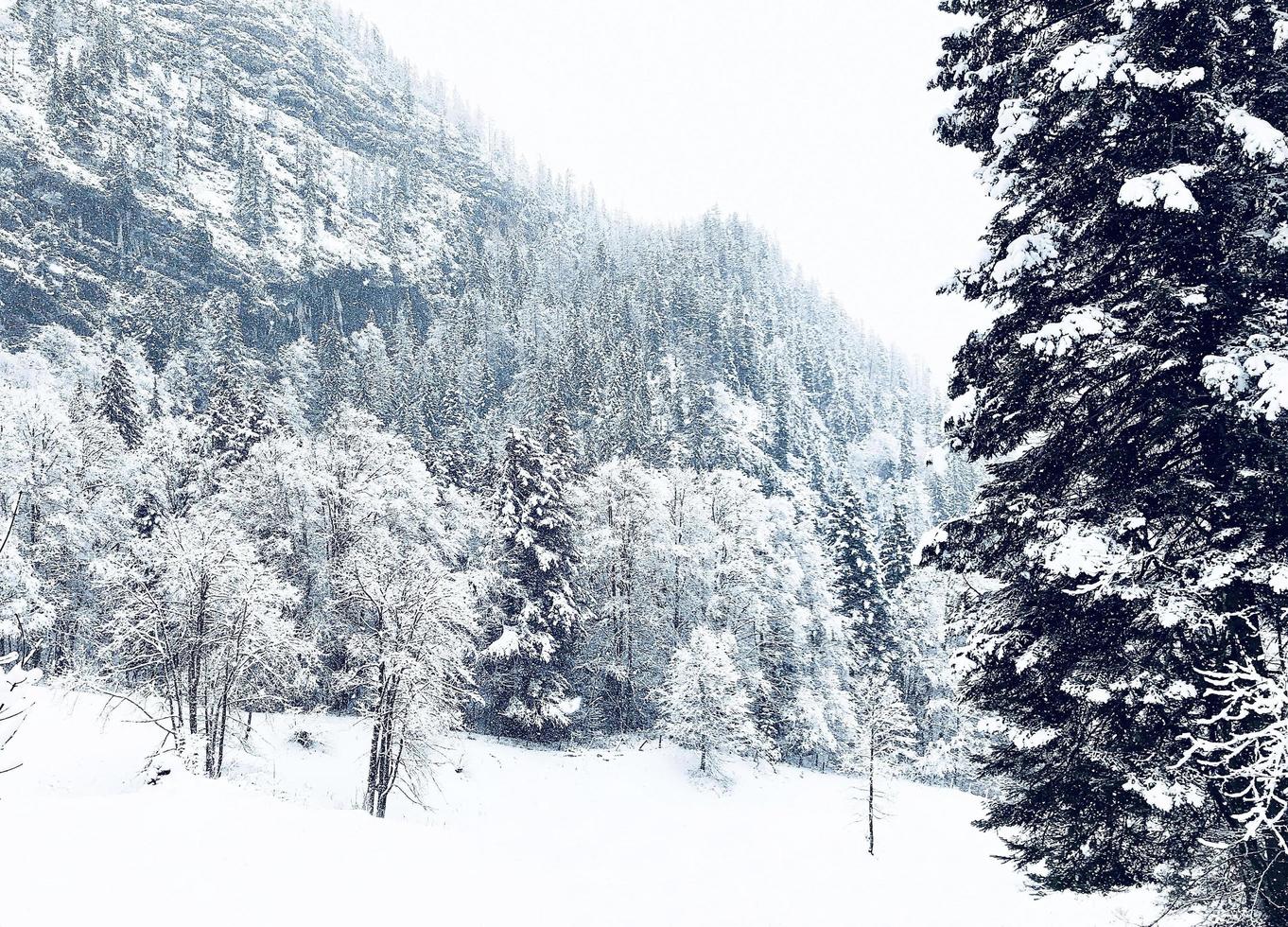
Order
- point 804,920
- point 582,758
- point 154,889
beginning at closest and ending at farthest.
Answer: point 154,889, point 804,920, point 582,758

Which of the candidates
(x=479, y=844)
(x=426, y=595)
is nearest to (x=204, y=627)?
(x=426, y=595)

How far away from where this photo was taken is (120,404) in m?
54.7

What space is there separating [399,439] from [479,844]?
30.7 metres

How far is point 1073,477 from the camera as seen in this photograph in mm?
7355

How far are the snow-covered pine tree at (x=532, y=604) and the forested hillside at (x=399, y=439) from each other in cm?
19

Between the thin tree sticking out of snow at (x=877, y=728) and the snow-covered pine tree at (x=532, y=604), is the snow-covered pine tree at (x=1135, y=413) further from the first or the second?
the snow-covered pine tree at (x=532, y=604)

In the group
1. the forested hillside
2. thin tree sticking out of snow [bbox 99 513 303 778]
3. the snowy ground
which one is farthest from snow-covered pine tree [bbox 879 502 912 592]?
thin tree sticking out of snow [bbox 99 513 303 778]

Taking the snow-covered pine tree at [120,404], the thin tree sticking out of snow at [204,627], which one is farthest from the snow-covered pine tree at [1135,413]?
the snow-covered pine tree at [120,404]

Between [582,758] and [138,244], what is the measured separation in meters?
127

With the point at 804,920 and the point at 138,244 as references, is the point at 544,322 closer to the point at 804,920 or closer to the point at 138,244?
the point at 138,244

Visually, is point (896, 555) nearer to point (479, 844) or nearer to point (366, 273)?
point (479, 844)

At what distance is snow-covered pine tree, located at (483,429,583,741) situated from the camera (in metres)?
36.2

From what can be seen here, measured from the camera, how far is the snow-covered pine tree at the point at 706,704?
34.9 metres

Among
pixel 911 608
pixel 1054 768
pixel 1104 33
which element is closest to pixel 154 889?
pixel 1054 768
